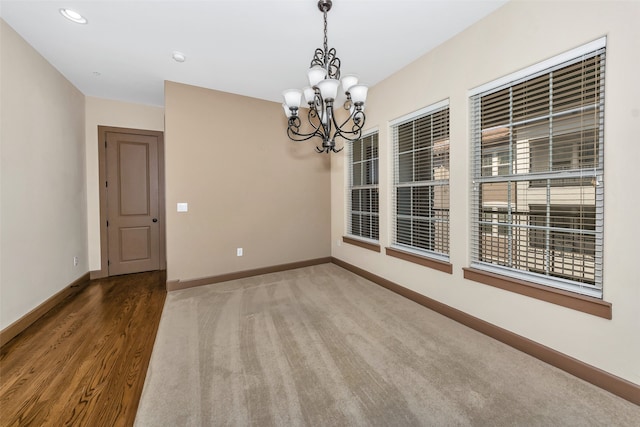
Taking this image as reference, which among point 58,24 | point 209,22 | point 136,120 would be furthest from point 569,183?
point 136,120

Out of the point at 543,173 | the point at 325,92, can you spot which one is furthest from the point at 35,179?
the point at 543,173

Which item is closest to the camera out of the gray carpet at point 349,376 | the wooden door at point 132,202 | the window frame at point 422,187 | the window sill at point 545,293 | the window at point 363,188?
the gray carpet at point 349,376

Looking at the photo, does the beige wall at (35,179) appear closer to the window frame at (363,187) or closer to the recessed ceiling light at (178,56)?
the recessed ceiling light at (178,56)

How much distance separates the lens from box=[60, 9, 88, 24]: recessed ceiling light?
2256 mm

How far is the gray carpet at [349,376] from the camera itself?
1531 mm

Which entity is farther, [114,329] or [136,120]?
[136,120]

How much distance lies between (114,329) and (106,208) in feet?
8.18

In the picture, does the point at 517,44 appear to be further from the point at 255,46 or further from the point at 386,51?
the point at 255,46

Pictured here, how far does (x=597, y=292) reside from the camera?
178 cm

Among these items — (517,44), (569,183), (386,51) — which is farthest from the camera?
(386,51)

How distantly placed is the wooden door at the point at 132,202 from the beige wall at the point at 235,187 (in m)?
1.33

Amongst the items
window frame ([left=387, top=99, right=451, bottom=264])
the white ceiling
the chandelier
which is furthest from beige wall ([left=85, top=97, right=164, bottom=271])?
window frame ([left=387, top=99, right=451, bottom=264])

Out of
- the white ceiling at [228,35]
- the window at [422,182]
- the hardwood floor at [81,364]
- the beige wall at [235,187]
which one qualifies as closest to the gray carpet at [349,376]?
the hardwood floor at [81,364]

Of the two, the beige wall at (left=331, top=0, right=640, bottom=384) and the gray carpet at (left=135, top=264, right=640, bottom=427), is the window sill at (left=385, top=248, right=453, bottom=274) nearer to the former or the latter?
the beige wall at (left=331, top=0, right=640, bottom=384)
